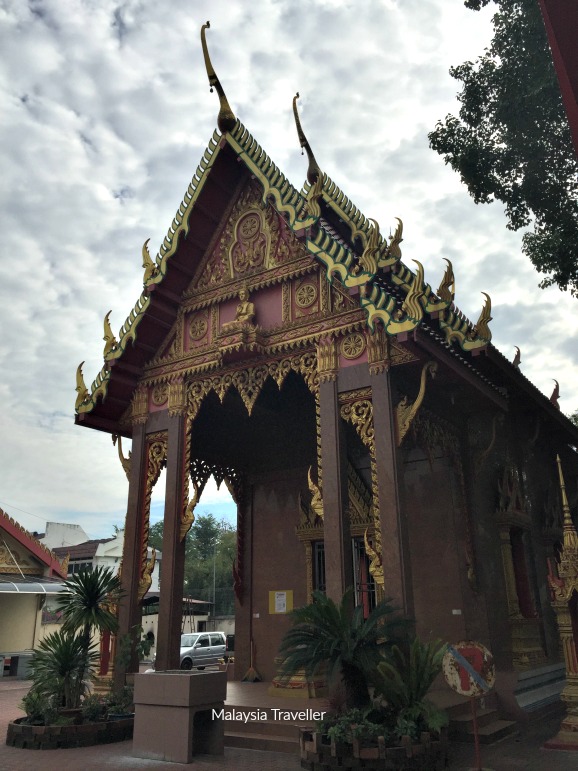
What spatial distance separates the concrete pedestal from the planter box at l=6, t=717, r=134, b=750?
2.75 feet

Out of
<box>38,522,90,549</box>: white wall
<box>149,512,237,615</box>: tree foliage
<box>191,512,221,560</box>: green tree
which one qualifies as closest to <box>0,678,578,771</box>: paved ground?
<box>38,522,90,549</box>: white wall

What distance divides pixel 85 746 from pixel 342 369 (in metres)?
5.60

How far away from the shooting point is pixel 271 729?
7.74 metres

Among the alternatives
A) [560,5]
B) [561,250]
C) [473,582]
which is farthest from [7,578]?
[560,5]

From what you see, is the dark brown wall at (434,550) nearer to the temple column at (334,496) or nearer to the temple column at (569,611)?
the temple column at (569,611)

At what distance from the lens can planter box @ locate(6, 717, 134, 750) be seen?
761cm

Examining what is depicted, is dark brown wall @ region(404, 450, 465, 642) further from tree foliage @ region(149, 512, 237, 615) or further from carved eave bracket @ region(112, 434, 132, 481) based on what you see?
tree foliage @ region(149, 512, 237, 615)

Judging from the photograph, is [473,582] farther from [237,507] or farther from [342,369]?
[237,507]

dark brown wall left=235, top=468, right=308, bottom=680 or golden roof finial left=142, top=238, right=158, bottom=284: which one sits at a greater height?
golden roof finial left=142, top=238, right=158, bottom=284

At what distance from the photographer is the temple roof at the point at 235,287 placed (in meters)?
8.43

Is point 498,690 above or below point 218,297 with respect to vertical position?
below

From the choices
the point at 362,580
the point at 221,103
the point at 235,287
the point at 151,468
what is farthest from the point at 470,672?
the point at 221,103

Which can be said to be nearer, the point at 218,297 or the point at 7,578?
the point at 218,297

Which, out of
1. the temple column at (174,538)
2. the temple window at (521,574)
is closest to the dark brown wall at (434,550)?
the temple window at (521,574)
